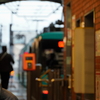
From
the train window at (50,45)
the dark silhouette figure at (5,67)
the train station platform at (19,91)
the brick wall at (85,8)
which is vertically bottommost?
the train station platform at (19,91)

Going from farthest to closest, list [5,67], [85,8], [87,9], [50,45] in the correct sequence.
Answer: [50,45]
[5,67]
[85,8]
[87,9]

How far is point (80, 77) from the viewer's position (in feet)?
24.2

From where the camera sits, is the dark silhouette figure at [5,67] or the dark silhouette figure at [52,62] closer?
the dark silhouette figure at [5,67]

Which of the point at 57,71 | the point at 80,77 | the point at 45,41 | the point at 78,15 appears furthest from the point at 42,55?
the point at 80,77

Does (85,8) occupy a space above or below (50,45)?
above

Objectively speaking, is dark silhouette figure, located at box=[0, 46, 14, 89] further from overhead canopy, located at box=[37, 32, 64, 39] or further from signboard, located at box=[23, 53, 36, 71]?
overhead canopy, located at box=[37, 32, 64, 39]


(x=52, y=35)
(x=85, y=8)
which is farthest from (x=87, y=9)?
(x=52, y=35)

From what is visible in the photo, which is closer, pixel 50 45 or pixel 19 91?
pixel 19 91

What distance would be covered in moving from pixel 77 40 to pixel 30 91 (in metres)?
4.95

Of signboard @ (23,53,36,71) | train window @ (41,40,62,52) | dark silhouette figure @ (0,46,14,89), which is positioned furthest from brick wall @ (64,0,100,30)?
train window @ (41,40,62,52)

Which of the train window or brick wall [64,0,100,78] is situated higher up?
brick wall [64,0,100,78]

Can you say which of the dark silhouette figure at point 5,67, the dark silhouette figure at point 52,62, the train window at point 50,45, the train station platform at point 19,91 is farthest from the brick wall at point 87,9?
the train window at point 50,45

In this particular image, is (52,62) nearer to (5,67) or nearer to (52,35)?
(52,35)

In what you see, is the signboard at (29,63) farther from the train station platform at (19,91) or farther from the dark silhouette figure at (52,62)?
the dark silhouette figure at (52,62)
